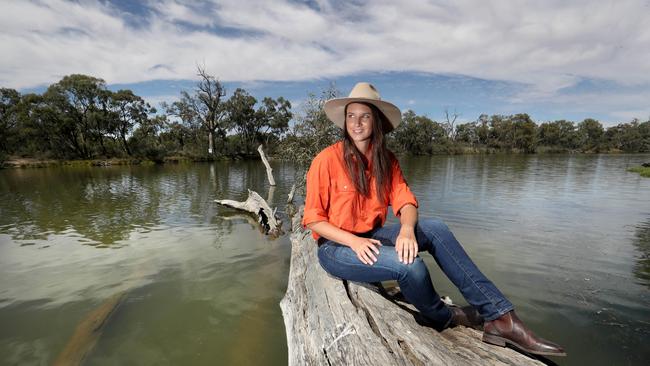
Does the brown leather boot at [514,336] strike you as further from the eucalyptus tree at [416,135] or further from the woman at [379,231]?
the eucalyptus tree at [416,135]

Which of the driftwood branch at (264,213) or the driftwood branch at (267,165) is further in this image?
the driftwood branch at (267,165)

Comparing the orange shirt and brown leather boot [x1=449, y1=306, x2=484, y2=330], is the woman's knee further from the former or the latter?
the orange shirt

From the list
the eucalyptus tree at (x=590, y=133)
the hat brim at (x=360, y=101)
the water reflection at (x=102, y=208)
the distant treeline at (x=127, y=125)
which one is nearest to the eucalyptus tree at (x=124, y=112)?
the distant treeline at (x=127, y=125)

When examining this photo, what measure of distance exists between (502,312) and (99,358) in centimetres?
462

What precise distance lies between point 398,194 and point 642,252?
813 cm


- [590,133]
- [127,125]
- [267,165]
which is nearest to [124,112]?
[127,125]

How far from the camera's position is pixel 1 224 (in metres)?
10.3

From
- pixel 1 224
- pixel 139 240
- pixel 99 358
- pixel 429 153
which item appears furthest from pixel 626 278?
pixel 429 153

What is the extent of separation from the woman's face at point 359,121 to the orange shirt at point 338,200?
19cm

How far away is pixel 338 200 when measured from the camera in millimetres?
2715

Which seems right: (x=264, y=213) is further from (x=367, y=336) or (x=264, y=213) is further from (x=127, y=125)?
(x=127, y=125)

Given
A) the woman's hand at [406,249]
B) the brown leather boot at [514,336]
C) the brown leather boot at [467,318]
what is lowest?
the brown leather boot at [467,318]

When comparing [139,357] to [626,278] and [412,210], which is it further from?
[626,278]

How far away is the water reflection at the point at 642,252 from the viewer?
5.81 m
